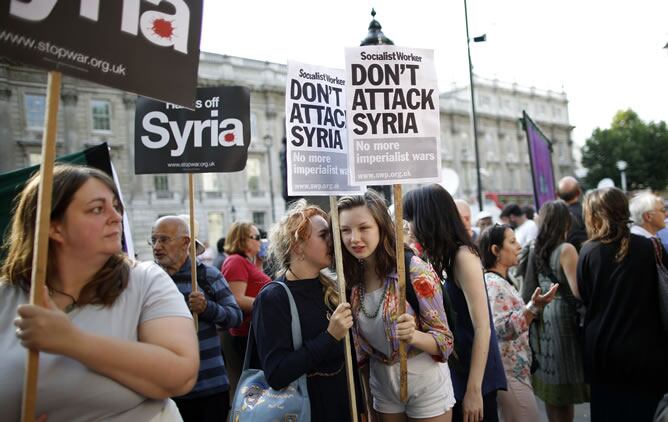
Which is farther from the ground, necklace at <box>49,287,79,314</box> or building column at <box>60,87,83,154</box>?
building column at <box>60,87,83,154</box>

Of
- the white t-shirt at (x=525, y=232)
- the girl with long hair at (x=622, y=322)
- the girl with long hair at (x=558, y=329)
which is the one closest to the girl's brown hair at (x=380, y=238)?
the girl with long hair at (x=622, y=322)

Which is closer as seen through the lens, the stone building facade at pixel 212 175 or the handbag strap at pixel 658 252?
the handbag strap at pixel 658 252

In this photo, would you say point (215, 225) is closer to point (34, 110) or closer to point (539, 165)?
point (34, 110)

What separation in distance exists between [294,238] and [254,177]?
36648mm

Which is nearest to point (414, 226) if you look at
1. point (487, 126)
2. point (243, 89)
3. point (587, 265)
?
point (587, 265)

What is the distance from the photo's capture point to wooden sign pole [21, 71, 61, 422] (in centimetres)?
152

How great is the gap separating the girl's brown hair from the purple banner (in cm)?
611

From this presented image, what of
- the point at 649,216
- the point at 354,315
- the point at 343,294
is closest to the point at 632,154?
the point at 649,216

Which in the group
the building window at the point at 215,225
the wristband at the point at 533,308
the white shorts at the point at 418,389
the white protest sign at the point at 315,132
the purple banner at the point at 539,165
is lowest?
the white shorts at the point at 418,389

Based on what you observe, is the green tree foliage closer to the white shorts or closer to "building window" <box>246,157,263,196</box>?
"building window" <box>246,157,263,196</box>

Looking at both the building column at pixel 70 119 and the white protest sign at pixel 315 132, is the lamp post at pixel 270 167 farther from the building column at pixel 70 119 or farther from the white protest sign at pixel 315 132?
the white protest sign at pixel 315 132

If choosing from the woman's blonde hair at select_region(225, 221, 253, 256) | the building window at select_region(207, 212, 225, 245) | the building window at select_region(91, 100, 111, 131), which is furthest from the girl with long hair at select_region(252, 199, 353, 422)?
the building window at select_region(207, 212, 225, 245)

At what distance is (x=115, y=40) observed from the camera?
1954 mm

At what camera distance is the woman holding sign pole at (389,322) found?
2712 mm
